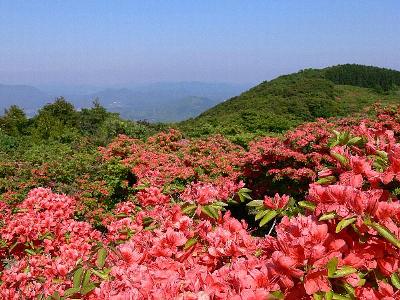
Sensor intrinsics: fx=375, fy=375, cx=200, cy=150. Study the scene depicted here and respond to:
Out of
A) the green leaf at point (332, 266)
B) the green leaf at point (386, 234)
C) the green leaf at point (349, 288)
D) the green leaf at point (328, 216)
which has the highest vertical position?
the green leaf at point (328, 216)

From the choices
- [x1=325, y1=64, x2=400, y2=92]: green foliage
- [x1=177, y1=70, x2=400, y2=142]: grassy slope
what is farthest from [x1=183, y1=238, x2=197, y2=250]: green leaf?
[x1=325, y1=64, x2=400, y2=92]: green foliage

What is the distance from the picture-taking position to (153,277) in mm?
1648

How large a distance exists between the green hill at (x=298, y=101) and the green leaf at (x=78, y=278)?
1715 centimetres

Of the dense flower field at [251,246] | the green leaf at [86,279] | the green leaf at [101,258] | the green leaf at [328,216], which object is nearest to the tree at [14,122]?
the dense flower field at [251,246]

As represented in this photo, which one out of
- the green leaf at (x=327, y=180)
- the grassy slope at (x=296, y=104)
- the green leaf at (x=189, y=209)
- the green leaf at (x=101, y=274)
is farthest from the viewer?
the grassy slope at (x=296, y=104)

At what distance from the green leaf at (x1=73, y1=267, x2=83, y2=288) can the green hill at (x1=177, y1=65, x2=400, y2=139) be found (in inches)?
675

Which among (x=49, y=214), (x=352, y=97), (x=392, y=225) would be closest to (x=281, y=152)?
(x=49, y=214)

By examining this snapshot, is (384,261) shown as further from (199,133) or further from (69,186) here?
(199,133)

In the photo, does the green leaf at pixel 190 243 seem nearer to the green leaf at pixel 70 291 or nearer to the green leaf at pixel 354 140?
the green leaf at pixel 70 291

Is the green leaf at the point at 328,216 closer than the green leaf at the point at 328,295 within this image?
No

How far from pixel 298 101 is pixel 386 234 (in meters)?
37.3

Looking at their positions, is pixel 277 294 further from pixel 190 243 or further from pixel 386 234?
pixel 190 243

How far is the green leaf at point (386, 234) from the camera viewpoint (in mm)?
1407

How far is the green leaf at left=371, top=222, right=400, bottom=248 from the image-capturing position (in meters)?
1.41
